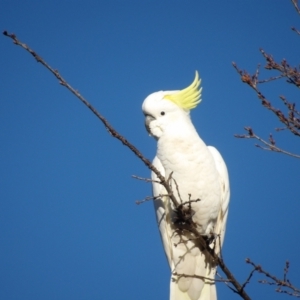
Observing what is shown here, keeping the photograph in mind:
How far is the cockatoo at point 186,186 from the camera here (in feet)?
13.5

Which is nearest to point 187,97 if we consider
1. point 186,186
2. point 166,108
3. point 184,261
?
point 166,108

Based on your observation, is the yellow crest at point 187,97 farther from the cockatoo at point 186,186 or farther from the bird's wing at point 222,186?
the bird's wing at point 222,186

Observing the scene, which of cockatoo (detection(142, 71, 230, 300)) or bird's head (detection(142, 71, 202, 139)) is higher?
bird's head (detection(142, 71, 202, 139))

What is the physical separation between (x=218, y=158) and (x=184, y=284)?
1079 mm

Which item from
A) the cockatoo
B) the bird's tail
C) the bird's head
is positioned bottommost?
the bird's tail

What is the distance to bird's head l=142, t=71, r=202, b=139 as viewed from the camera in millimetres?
4293

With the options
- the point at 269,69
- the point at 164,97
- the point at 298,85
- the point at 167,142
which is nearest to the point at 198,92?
the point at 164,97

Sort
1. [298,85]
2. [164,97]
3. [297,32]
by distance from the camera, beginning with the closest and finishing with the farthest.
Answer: [298,85] → [297,32] → [164,97]

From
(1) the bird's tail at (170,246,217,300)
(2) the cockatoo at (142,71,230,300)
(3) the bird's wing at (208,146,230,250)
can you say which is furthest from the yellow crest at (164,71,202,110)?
(1) the bird's tail at (170,246,217,300)

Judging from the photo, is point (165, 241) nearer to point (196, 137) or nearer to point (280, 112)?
point (196, 137)

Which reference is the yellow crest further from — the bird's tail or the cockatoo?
the bird's tail

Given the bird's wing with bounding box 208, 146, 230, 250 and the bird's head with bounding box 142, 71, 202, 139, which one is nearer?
the bird's head with bounding box 142, 71, 202, 139

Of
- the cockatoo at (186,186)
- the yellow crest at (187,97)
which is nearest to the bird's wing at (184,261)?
the cockatoo at (186,186)

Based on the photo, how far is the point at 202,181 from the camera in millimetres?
4145
